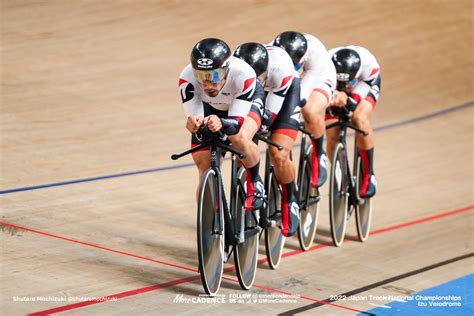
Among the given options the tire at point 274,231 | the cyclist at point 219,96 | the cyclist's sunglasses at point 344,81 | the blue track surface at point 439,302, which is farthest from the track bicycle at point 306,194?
the cyclist at point 219,96

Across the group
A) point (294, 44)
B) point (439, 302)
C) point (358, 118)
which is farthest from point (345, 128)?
point (439, 302)

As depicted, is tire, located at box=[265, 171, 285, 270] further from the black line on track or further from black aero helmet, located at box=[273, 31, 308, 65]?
black aero helmet, located at box=[273, 31, 308, 65]

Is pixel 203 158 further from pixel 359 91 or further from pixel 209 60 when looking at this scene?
pixel 359 91

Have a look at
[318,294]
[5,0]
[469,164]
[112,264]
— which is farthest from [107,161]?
[5,0]

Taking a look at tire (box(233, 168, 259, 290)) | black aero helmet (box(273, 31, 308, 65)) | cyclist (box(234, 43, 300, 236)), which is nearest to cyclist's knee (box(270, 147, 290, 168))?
cyclist (box(234, 43, 300, 236))

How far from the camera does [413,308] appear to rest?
15.6 feet

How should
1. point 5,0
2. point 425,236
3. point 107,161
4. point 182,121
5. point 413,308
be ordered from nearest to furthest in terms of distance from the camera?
point 413,308 → point 425,236 → point 107,161 → point 182,121 → point 5,0

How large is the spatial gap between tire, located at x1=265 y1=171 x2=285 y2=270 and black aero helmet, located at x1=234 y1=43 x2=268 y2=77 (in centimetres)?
75

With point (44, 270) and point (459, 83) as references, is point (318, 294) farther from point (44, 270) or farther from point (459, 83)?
point (459, 83)

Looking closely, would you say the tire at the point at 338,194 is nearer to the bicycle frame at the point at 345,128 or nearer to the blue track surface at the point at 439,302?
the bicycle frame at the point at 345,128

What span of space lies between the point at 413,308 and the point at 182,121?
4.10 meters

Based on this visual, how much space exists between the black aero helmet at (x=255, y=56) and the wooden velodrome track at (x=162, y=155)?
119 centimetres

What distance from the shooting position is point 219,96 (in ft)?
14.6

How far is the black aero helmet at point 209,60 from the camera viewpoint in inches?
163
